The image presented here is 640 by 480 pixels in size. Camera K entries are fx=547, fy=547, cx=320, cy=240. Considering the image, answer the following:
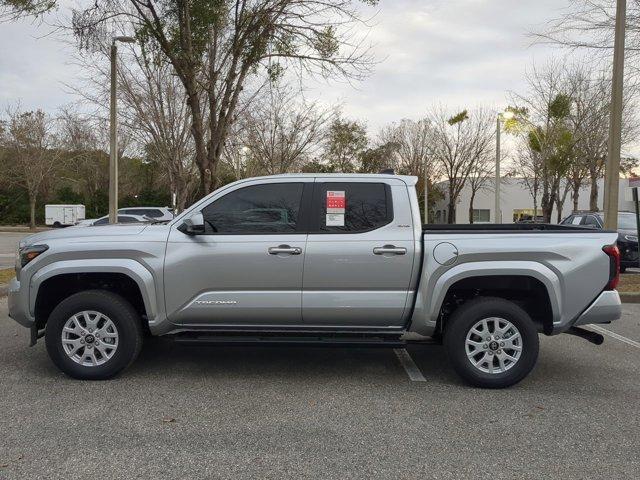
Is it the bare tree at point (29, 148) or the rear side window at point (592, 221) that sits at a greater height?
the bare tree at point (29, 148)

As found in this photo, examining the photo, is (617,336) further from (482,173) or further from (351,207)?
(482,173)

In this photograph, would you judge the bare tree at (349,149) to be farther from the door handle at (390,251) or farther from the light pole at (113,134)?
the door handle at (390,251)

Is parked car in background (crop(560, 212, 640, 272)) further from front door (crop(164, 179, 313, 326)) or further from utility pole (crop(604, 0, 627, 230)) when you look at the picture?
front door (crop(164, 179, 313, 326))

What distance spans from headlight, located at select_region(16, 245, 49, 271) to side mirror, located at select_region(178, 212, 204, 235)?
4.19ft

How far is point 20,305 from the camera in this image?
5.00 metres

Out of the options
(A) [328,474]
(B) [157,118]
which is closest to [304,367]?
(A) [328,474]

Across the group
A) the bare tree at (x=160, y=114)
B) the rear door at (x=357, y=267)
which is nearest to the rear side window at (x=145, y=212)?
the bare tree at (x=160, y=114)

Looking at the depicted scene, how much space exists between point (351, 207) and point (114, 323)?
2.39 m

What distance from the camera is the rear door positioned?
190 inches

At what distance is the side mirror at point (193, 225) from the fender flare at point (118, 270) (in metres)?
0.50

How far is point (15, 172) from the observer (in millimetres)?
41500

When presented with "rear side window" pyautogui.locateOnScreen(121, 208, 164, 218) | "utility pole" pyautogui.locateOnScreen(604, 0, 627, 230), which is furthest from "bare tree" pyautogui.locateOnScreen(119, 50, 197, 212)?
"utility pole" pyautogui.locateOnScreen(604, 0, 627, 230)

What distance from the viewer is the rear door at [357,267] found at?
483 centimetres

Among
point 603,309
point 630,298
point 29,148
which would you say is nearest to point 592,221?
point 630,298
